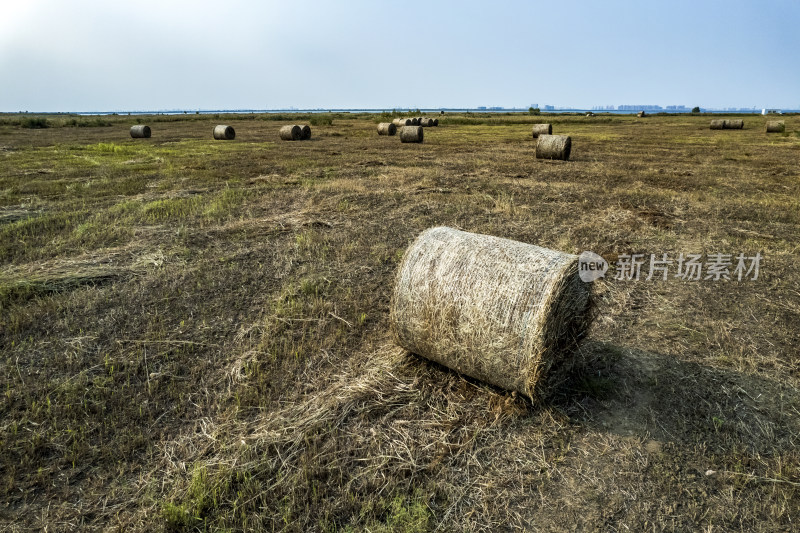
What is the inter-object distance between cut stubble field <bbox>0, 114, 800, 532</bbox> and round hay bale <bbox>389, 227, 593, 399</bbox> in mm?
368

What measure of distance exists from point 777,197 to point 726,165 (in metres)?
7.21

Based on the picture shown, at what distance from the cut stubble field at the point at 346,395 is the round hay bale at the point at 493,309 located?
0.37 meters

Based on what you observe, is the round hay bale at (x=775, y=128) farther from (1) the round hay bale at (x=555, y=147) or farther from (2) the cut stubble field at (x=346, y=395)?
(2) the cut stubble field at (x=346, y=395)

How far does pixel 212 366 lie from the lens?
17.2 ft

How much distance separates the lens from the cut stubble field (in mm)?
3494

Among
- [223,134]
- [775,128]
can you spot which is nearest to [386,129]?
[223,134]

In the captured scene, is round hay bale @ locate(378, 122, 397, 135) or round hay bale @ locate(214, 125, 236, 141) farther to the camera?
round hay bale @ locate(378, 122, 397, 135)

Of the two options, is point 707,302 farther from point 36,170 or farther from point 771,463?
point 36,170

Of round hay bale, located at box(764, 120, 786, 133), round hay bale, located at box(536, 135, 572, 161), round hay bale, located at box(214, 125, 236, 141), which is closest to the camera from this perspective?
round hay bale, located at box(536, 135, 572, 161)

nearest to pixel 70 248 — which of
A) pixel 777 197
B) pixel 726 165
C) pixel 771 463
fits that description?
pixel 771 463

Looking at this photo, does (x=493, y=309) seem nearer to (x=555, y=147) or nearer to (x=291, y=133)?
(x=555, y=147)

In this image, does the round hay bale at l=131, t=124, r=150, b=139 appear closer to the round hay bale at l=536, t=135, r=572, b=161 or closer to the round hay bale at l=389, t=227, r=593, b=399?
the round hay bale at l=536, t=135, r=572, b=161

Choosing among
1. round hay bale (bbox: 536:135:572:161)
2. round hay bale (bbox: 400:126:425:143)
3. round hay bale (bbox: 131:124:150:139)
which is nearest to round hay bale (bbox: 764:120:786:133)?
round hay bale (bbox: 536:135:572:161)

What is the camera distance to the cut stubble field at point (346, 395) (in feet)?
11.5
